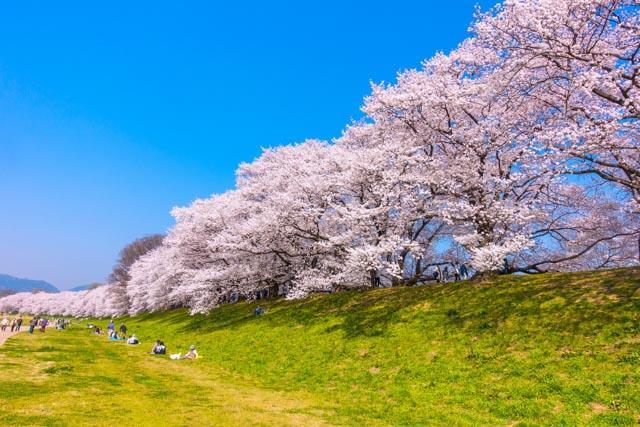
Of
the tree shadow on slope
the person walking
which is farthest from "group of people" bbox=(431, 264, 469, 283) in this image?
the tree shadow on slope

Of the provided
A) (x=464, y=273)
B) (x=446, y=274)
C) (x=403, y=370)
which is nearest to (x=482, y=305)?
(x=403, y=370)

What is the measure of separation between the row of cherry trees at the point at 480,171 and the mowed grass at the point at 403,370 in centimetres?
425

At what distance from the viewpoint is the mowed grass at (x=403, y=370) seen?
15.4 m

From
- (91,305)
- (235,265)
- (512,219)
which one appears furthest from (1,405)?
(91,305)

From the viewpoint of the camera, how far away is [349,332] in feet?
90.9

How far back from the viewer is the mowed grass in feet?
50.4

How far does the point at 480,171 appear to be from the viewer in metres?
30.0

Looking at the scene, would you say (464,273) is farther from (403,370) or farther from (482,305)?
(403,370)

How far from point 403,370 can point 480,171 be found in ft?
50.7

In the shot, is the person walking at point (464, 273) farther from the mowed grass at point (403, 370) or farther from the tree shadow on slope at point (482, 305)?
the mowed grass at point (403, 370)

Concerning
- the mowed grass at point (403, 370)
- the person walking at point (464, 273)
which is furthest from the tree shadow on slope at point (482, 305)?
the person walking at point (464, 273)

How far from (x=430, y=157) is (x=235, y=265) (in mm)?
23622

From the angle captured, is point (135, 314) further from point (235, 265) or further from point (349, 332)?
point (349, 332)

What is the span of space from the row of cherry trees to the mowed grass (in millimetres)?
4253
